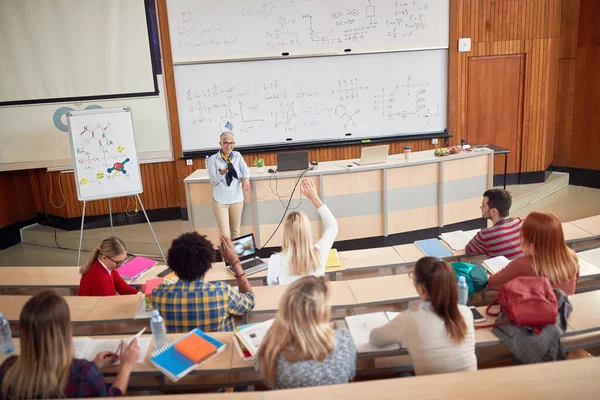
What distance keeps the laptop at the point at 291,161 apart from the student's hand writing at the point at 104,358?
131 inches

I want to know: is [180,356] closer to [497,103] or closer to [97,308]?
[97,308]

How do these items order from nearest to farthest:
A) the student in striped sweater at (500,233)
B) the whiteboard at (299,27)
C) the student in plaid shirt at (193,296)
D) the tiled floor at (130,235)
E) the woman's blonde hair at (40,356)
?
the woman's blonde hair at (40,356) → the student in plaid shirt at (193,296) → the student in striped sweater at (500,233) → the tiled floor at (130,235) → the whiteboard at (299,27)

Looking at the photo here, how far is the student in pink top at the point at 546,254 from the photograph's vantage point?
2.97 metres

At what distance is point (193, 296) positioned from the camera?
9.09 ft

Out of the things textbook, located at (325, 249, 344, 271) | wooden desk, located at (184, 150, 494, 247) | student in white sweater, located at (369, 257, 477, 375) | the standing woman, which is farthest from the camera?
wooden desk, located at (184, 150, 494, 247)

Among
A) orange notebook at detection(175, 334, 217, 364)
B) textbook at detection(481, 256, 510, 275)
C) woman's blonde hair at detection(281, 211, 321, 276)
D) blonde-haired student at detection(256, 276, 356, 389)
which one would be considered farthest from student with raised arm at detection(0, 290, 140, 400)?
textbook at detection(481, 256, 510, 275)

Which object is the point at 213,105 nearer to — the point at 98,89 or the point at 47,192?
the point at 98,89

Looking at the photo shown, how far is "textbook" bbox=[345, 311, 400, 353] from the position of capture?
8.54 ft

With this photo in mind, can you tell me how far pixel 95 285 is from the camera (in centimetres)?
355

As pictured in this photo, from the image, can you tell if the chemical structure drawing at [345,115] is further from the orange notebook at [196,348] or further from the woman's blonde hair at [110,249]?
the orange notebook at [196,348]

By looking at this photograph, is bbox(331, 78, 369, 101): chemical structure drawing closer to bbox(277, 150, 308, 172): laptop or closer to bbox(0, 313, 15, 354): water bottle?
bbox(277, 150, 308, 172): laptop

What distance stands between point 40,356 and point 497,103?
24.7 feet

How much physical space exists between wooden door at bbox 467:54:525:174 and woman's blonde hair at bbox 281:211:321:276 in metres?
5.41

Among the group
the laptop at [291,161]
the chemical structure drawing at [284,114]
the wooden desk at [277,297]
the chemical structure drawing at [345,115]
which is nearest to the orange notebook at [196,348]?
the wooden desk at [277,297]
